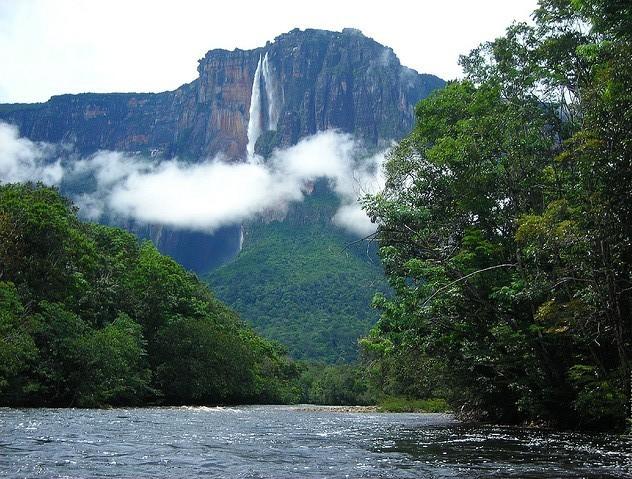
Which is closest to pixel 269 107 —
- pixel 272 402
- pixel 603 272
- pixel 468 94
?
pixel 272 402

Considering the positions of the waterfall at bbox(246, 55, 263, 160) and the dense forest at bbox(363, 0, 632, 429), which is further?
the waterfall at bbox(246, 55, 263, 160)

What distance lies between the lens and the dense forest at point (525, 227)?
581 inches

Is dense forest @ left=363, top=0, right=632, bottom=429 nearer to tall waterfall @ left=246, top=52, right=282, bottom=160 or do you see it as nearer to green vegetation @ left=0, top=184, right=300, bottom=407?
green vegetation @ left=0, top=184, right=300, bottom=407

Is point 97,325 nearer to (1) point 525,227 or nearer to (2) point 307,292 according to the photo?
(1) point 525,227

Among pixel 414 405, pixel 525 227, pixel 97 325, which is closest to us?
pixel 525 227

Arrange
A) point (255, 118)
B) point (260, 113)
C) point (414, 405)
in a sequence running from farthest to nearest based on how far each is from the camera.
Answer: point (255, 118), point (260, 113), point (414, 405)

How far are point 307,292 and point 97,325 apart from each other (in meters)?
73.6

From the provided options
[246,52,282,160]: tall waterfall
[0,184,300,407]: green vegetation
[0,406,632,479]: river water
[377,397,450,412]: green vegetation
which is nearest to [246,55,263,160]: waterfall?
[246,52,282,160]: tall waterfall

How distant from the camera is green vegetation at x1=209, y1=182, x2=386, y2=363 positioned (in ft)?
387

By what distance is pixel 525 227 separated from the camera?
16500mm

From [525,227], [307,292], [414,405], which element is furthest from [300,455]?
[307,292]

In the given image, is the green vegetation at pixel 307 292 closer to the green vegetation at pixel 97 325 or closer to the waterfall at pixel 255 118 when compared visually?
the green vegetation at pixel 97 325

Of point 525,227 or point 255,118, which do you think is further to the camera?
point 255,118

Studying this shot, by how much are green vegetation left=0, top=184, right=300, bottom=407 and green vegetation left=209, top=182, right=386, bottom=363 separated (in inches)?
1794
